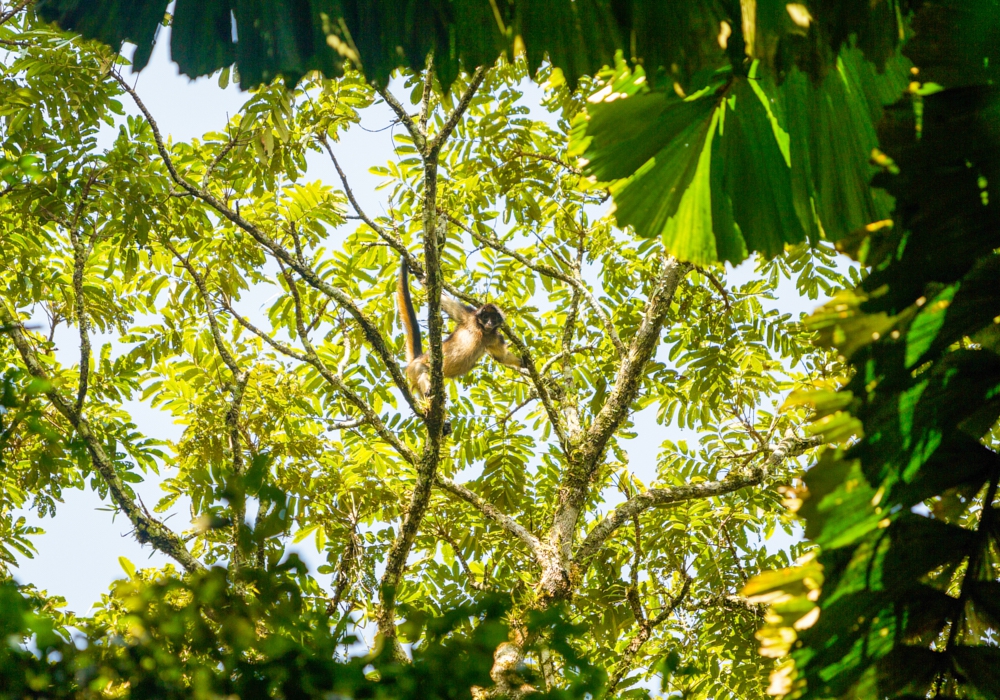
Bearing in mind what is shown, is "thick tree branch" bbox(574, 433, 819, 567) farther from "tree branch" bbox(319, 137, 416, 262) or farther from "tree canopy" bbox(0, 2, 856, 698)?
"tree branch" bbox(319, 137, 416, 262)

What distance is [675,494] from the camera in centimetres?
588

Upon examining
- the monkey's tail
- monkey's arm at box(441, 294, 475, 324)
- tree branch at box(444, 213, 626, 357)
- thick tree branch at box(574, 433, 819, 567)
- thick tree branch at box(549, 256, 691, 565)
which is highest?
monkey's arm at box(441, 294, 475, 324)

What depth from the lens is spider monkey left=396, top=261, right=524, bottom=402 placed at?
7.91 meters

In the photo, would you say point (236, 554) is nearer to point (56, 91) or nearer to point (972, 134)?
point (56, 91)

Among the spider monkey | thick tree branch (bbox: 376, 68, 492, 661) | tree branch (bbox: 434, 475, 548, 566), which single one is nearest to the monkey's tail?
the spider monkey

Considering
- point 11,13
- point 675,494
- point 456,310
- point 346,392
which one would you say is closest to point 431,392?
point 346,392

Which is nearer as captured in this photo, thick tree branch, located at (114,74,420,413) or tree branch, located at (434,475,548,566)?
thick tree branch, located at (114,74,420,413)

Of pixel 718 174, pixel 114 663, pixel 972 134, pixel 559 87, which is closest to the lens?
pixel 114 663

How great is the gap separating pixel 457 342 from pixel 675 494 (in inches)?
168

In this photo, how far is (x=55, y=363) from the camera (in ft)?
19.6

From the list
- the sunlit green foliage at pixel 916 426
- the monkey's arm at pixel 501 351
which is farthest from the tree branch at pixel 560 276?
the sunlit green foliage at pixel 916 426

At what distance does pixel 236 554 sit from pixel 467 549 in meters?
2.38

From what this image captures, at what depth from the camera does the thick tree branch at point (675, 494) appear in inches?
226

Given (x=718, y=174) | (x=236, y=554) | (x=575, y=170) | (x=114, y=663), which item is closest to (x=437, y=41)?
(x=718, y=174)
